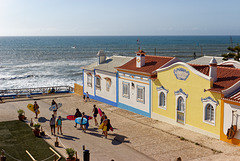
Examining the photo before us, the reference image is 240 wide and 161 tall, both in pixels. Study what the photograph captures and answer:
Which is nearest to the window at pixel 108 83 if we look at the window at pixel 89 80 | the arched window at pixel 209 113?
the window at pixel 89 80

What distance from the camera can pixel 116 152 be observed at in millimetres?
17328

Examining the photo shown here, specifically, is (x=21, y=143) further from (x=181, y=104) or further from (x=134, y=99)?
(x=134, y=99)

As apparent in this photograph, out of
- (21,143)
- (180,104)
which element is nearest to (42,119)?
(21,143)

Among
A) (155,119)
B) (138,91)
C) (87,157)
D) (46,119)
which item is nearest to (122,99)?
(138,91)

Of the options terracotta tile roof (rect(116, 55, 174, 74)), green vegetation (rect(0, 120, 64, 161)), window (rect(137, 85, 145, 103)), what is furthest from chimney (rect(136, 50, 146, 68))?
green vegetation (rect(0, 120, 64, 161))

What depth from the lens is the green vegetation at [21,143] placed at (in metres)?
16.6

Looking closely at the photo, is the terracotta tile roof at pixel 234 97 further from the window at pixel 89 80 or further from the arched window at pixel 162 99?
the window at pixel 89 80

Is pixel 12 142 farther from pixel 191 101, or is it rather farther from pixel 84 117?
pixel 191 101

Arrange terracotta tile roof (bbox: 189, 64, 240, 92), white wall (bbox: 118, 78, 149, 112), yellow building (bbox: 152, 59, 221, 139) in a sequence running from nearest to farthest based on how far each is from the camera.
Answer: terracotta tile roof (bbox: 189, 64, 240, 92), yellow building (bbox: 152, 59, 221, 139), white wall (bbox: 118, 78, 149, 112)

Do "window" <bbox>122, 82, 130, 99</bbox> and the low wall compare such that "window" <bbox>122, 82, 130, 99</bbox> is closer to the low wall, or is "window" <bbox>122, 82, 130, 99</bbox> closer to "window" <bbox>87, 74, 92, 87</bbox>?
"window" <bbox>87, 74, 92, 87</bbox>

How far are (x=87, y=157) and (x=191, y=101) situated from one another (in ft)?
30.2

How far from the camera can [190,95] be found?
819 inches

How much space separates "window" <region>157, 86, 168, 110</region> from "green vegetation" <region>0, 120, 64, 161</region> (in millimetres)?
9310

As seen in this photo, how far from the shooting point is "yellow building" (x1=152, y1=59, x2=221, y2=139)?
19.3m
